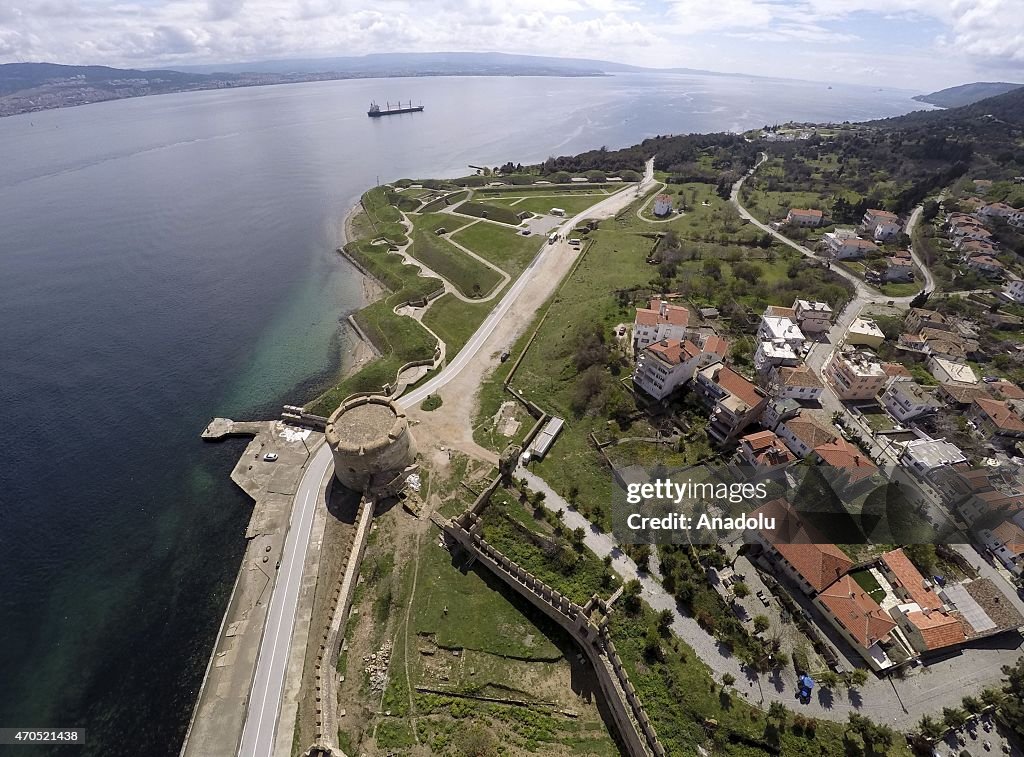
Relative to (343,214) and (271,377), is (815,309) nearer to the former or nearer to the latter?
(271,377)

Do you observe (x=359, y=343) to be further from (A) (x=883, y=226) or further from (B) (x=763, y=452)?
(A) (x=883, y=226)

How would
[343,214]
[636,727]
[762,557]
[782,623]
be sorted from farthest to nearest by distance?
[343,214] < [762,557] < [782,623] < [636,727]

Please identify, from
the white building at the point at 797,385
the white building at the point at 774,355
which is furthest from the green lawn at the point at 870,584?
the white building at the point at 774,355

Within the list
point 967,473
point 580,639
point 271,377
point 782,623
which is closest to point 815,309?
point 967,473

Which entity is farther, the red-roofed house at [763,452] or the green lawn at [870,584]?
the red-roofed house at [763,452]

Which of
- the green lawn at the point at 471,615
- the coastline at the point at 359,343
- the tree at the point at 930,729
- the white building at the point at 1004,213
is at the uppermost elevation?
the white building at the point at 1004,213

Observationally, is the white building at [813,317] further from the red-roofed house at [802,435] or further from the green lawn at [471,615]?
the green lawn at [471,615]
